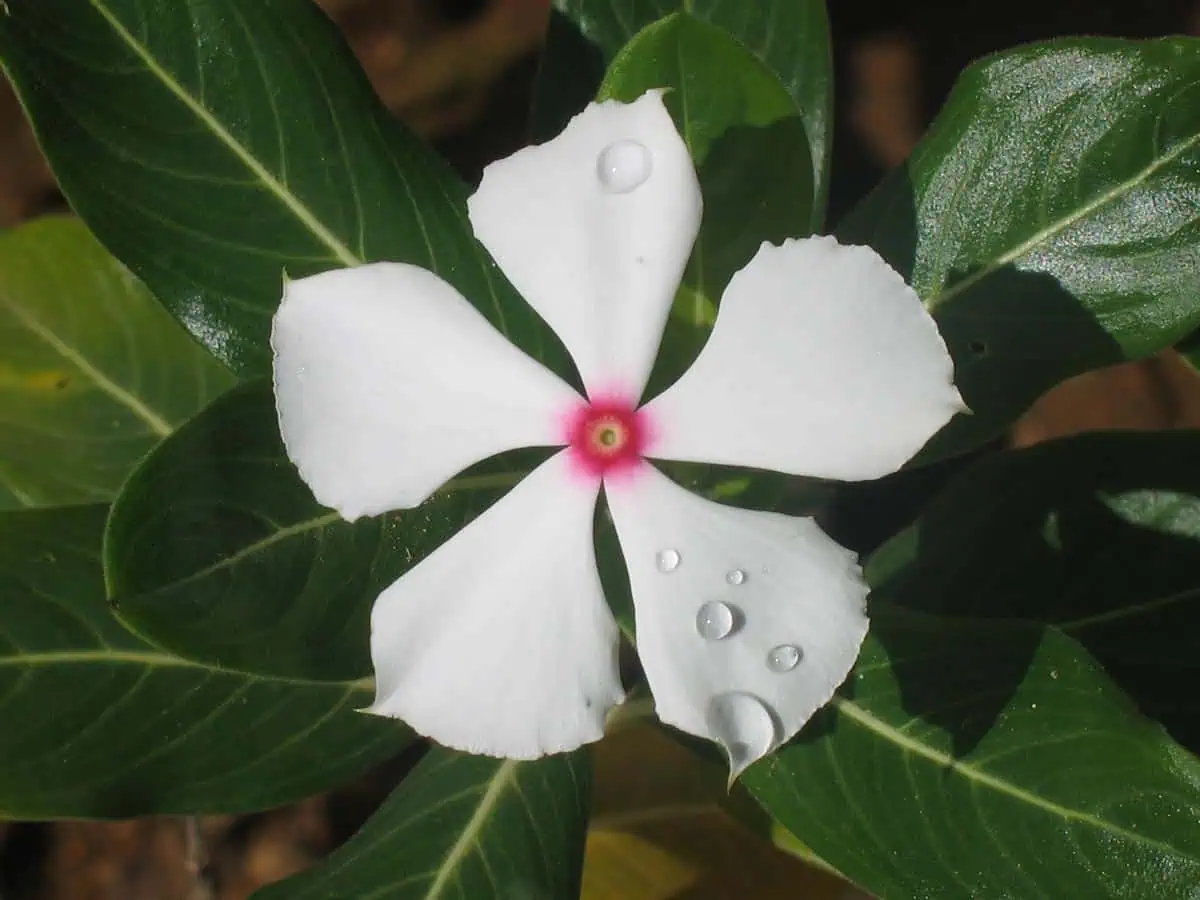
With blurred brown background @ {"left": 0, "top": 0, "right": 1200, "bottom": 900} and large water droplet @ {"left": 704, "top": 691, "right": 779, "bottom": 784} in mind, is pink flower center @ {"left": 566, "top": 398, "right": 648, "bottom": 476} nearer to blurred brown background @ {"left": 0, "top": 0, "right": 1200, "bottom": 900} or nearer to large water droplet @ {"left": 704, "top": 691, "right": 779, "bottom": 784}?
large water droplet @ {"left": 704, "top": 691, "right": 779, "bottom": 784}

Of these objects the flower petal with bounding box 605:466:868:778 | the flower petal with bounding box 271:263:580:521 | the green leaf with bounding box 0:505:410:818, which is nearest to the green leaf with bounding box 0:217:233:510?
the green leaf with bounding box 0:505:410:818

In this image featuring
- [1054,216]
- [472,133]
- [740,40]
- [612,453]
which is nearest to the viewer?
[612,453]

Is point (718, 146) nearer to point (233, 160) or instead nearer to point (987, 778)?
point (233, 160)

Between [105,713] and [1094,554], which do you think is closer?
[105,713]

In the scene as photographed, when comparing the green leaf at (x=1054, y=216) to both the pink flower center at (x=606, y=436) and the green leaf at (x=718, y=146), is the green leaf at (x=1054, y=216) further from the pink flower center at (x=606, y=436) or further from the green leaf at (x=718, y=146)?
the pink flower center at (x=606, y=436)

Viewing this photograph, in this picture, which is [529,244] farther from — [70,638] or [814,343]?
[70,638]

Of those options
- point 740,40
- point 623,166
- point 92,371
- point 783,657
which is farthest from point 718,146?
point 92,371

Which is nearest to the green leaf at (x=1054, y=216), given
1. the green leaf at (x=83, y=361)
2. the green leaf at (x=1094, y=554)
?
the green leaf at (x=1094, y=554)
